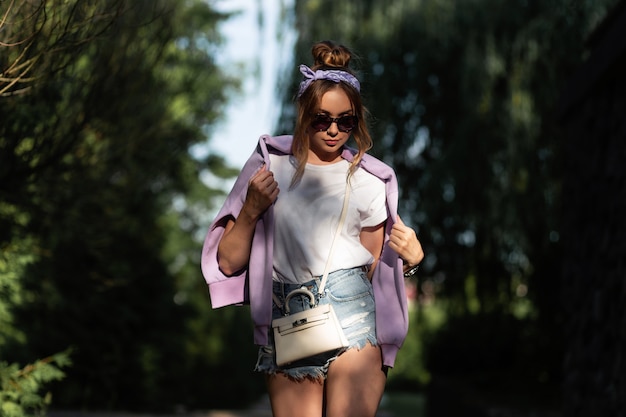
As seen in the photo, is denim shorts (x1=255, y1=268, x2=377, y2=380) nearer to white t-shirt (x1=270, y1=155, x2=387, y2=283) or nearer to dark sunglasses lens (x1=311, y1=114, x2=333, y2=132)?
white t-shirt (x1=270, y1=155, x2=387, y2=283)

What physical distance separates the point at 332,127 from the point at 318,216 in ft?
0.95

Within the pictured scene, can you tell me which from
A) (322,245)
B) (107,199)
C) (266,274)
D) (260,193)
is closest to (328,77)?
(260,193)

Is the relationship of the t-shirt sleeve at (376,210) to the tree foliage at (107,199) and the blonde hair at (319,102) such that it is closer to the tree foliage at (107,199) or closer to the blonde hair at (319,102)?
the blonde hair at (319,102)

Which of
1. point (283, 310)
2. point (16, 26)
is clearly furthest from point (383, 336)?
point (16, 26)

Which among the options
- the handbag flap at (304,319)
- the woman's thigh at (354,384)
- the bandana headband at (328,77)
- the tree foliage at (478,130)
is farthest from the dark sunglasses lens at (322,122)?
the tree foliage at (478,130)

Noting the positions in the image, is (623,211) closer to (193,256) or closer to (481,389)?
(481,389)

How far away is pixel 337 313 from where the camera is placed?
10.8ft

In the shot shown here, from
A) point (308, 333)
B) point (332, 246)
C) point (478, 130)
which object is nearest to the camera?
point (308, 333)

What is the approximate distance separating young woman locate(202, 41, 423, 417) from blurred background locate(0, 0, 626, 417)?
3.46m

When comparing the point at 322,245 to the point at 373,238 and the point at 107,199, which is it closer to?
the point at 373,238

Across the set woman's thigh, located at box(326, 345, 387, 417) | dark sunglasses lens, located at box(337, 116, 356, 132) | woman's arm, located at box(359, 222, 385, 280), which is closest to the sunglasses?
dark sunglasses lens, located at box(337, 116, 356, 132)

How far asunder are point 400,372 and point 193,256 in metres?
10.7

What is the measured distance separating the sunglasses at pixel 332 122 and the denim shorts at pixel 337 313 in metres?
0.46

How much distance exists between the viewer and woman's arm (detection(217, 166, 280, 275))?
130 inches
